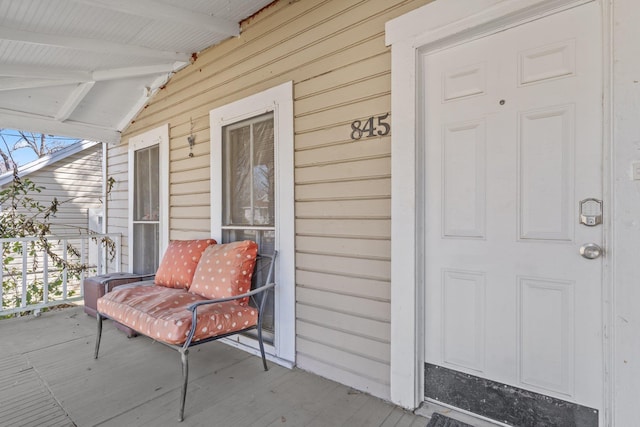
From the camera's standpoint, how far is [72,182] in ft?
23.9

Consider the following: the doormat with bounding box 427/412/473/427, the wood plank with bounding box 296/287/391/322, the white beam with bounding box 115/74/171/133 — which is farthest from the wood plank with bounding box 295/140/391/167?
the white beam with bounding box 115/74/171/133

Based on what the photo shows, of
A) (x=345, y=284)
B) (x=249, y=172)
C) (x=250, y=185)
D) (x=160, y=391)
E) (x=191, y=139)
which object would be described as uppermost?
(x=191, y=139)

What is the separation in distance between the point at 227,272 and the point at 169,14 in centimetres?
204

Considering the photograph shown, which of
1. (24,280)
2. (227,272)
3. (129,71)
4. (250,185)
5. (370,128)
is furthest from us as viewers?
(24,280)

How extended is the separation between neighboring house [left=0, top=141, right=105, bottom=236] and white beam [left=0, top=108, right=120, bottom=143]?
264 cm

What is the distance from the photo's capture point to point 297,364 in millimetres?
2367

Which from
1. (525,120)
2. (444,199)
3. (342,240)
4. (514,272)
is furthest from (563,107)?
(342,240)

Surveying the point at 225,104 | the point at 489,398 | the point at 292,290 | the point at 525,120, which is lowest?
the point at 489,398

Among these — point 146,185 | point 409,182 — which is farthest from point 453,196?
point 146,185

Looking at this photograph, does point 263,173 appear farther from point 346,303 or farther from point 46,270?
point 46,270

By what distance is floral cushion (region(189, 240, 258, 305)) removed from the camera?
2.36m

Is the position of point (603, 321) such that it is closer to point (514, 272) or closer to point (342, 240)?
point (514, 272)

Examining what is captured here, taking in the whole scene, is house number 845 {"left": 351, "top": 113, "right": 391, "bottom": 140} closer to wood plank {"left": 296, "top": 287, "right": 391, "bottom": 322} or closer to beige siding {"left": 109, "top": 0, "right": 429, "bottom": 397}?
beige siding {"left": 109, "top": 0, "right": 429, "bottom": 397}

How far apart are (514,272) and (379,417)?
1062 mm
